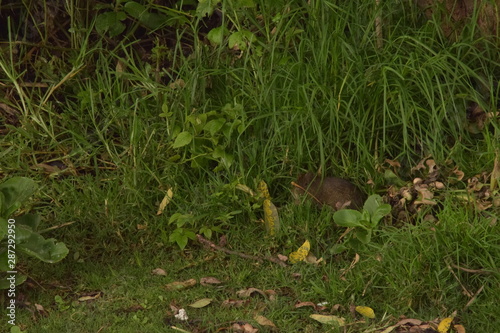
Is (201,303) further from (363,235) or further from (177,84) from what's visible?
(177,84)

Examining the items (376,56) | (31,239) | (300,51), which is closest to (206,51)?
(300,51)

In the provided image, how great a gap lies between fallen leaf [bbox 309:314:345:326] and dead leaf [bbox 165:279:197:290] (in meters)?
0.63

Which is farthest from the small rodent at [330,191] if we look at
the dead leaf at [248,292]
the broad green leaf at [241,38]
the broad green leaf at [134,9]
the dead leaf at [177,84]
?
the broad green leaf at [134,9]

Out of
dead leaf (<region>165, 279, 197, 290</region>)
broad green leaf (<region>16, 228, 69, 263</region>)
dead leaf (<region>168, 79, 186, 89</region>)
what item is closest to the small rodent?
dead leaf (<region>165, 279, 197, 290</region>)

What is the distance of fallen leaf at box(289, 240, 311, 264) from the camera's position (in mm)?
4008

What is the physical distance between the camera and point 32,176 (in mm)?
4586


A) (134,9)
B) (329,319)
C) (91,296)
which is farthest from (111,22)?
(329,319)

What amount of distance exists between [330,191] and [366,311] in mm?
799

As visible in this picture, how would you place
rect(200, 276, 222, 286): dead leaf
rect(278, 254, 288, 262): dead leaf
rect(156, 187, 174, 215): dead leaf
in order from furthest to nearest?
rect(156, 187, 174, 215): dead leaf, rect(278, 254, 288, 262): dead leaf, rect(200, 276, 222, 286): dead leaf

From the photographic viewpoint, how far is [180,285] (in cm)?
394

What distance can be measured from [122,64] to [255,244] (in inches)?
59.9

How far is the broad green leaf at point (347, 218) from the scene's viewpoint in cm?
396

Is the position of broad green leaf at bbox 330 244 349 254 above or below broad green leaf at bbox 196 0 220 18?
below

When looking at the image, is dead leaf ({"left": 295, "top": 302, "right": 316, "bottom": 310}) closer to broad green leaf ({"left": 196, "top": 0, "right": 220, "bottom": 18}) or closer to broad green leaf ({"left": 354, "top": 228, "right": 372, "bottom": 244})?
broad green leaf ({"left": 354, "top": 228, "right": 372, "bottom": 244})
